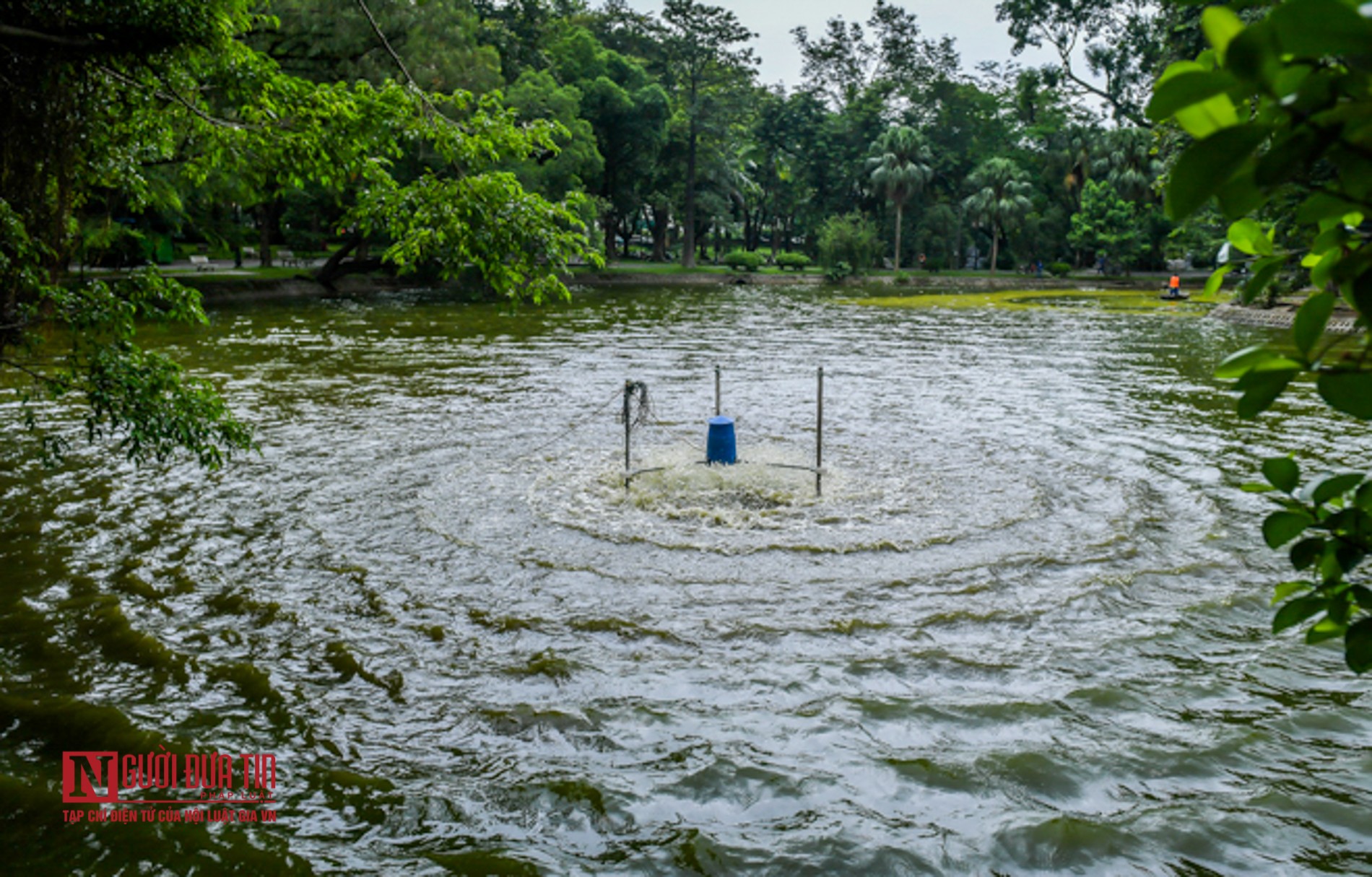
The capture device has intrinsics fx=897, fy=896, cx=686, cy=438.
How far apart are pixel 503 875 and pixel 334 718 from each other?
1.76 m

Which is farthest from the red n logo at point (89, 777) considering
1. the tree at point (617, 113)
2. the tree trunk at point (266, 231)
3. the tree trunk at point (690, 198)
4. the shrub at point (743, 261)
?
the tree trunk at point (690, 198)

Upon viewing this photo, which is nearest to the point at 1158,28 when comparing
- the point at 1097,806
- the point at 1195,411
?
the point at 1195,411

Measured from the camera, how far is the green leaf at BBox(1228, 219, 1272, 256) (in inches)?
53.9

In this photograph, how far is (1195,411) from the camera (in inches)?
560

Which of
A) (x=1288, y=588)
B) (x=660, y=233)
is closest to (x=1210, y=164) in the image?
(x=1288, y=588)

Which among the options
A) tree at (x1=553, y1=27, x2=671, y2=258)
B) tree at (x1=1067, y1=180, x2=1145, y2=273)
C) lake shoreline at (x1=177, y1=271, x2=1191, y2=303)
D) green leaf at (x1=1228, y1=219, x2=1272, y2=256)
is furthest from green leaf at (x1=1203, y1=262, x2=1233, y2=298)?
tree at (x1=1067, y1=180, x2=1145, y2=273)

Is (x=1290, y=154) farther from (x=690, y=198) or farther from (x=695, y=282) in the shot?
(x=690, y=198)

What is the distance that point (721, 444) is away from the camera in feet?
32.7

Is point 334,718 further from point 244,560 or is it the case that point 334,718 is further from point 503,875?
point 244,560

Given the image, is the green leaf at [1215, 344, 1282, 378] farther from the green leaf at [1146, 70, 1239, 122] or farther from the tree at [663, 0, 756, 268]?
the tree at [663, 0, 756, 268]

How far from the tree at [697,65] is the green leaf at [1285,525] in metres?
58.0

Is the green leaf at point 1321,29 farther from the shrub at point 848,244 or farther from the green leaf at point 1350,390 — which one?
the shrub at point 848,244

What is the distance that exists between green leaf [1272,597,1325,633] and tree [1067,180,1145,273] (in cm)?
6217

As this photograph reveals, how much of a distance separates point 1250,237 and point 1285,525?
0.44 meters
